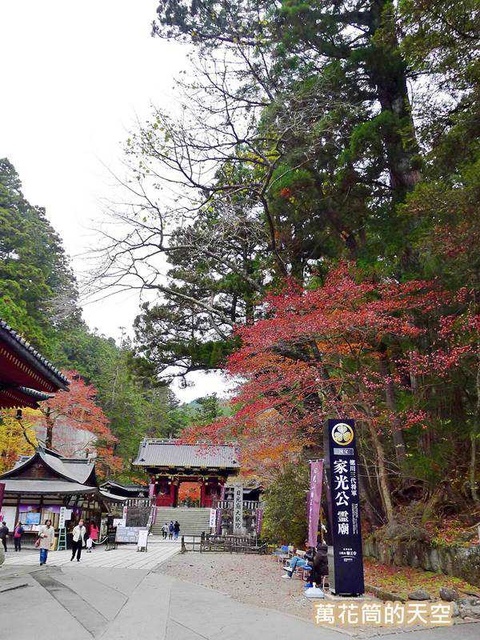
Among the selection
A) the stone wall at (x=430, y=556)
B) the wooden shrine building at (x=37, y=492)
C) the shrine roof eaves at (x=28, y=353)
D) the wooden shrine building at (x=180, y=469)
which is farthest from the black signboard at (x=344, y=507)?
the wooden shrine building at (x=180, y=469)

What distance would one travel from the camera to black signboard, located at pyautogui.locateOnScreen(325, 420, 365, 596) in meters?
8.06

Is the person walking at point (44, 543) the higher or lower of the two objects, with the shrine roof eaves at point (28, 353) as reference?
lower

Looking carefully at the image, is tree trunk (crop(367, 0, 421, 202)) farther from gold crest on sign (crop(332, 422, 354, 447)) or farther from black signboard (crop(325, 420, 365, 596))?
black signboard (crop(325, 420, 365, 596))

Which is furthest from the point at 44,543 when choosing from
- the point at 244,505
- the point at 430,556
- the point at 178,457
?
the point at 178,457

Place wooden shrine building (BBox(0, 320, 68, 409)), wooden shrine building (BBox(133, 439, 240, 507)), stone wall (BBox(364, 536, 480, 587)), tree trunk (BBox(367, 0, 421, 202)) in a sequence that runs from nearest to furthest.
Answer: wooden shrine building (BBox(0, 320, 68, 409))
stone wall (BBox(364, 536, 480, 587))
tree trunk (BBox(367, 0, 421, 202))
wooden shrine building (BBox(133, 439, 240, 507))

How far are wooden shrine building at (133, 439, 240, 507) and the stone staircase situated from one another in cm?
287

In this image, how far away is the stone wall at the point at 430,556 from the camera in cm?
852

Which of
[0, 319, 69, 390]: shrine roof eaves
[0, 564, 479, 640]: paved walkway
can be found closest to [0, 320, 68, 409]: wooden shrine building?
[0, 319, 69, 390]: shrine roof eaves

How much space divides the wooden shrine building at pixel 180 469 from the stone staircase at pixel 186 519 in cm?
287

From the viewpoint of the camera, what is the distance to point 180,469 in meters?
37.7

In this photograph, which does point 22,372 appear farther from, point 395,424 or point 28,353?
point 395,424

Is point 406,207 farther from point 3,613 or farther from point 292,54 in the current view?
point 3,613

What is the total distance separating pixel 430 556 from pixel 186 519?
1034 inches

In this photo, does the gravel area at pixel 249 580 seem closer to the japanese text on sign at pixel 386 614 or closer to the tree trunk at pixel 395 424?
the japanese text on sign at pixel 386 614
